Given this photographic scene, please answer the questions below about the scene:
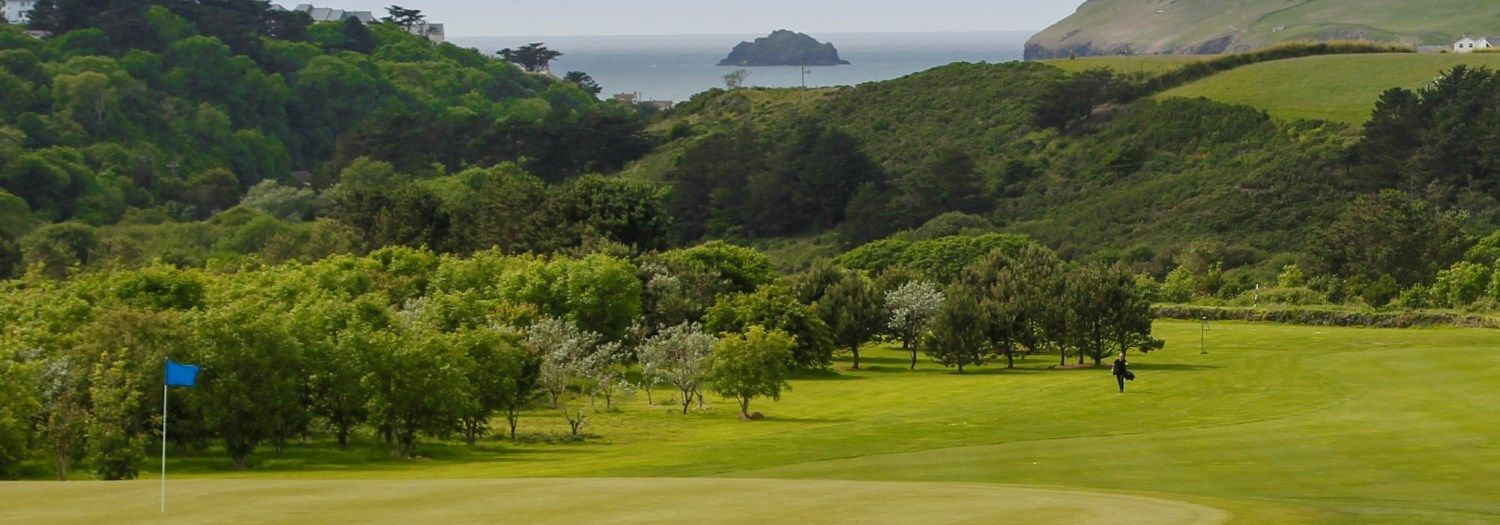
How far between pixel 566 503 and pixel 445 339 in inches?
950

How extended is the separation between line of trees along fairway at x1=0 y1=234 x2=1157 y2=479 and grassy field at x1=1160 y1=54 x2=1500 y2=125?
259ft

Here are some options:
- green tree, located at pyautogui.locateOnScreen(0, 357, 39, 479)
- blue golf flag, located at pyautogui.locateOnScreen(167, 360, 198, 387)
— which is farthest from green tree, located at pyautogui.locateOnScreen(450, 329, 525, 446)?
blue golf flag, located at pyautogui.locateOnScreen(167, 360, 198, 387)

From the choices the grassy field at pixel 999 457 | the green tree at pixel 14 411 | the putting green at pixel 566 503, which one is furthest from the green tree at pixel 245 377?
the putting green at pixel 566 503

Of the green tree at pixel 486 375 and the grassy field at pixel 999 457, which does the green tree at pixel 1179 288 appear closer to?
the grassy field at pixel 999 457

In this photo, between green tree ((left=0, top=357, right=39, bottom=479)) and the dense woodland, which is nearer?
green tree ((left=0, top=357, right=39, bottom=479))

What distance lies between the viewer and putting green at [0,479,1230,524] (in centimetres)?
2681

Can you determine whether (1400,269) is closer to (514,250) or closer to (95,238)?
(514,250)

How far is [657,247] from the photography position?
357ft

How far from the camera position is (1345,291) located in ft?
315

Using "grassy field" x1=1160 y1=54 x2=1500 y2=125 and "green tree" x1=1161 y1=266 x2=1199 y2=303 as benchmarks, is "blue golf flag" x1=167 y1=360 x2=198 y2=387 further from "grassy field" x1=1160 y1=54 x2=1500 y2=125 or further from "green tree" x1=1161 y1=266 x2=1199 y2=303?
"grassy field" x1=1160 y1=54 x2=1500 y2=125

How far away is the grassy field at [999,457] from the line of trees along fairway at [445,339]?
123cm

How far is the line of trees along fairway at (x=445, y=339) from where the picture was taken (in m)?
47.3

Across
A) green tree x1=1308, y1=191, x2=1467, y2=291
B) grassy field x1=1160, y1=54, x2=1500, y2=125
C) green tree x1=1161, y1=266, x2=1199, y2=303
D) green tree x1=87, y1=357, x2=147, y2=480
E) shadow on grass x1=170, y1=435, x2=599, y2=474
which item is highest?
grassy field x1=1160, y1=54, x2=1500, y2=125

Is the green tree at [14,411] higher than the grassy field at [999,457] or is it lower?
higher
